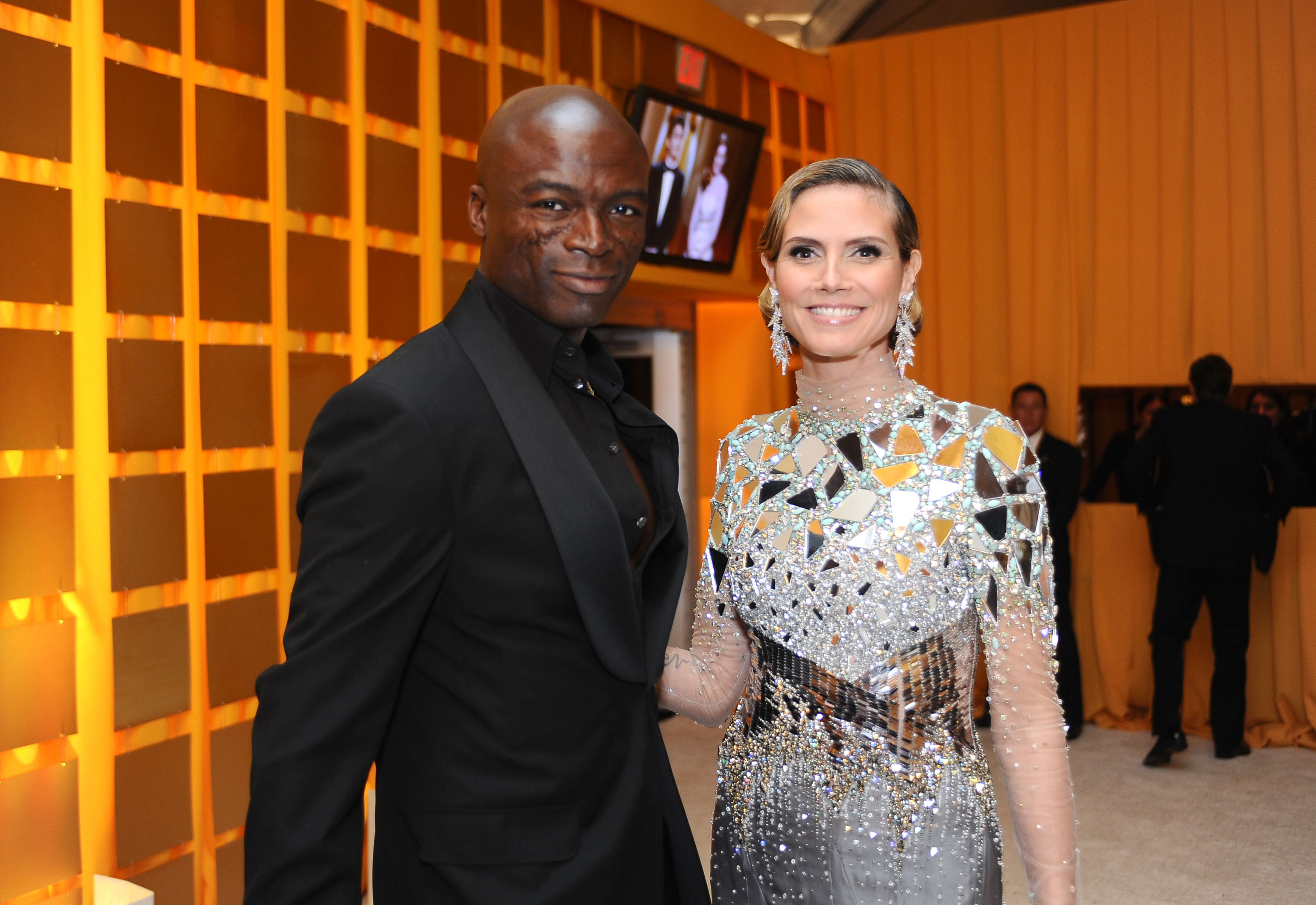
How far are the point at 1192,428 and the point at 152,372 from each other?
4413 mm

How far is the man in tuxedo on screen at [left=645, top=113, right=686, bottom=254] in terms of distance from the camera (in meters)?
4.95

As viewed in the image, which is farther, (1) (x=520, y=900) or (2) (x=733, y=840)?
(2) (x=733, y=840)

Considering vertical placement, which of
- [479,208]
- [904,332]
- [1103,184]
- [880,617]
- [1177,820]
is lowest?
[1177,820]

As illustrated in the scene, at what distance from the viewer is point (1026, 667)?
150 centimetres

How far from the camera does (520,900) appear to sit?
112 cm

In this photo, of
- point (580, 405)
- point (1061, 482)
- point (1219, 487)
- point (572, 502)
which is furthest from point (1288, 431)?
point (572, 502)

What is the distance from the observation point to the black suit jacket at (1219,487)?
5.00m

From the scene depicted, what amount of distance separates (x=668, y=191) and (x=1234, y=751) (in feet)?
12.4

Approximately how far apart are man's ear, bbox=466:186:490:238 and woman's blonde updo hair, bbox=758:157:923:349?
0.48 metres

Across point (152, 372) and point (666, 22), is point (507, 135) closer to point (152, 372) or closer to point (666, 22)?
point (152, 372)

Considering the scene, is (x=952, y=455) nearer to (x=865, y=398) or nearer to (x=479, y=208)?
(x=865, y=398)

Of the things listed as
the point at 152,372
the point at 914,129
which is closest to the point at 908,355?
the point at 152,372

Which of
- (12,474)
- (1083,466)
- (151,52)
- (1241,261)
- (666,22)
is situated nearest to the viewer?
(12,474)

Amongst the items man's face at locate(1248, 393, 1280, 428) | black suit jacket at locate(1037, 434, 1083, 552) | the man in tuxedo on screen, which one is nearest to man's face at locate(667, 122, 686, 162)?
the man in tuxedo on screen
